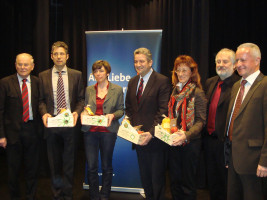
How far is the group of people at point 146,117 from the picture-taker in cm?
288

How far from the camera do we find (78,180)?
4.66m

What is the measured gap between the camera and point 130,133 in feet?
9.59

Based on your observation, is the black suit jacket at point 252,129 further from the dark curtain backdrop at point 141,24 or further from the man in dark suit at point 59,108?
the dark curtain backdrop at point 141,24

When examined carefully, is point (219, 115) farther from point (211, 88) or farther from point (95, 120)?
point (95, 120)

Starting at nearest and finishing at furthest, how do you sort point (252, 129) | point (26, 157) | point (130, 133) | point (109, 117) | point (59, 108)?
point (252, 129) < point (130, 133) < point (109, 117) < point (59, 108) < point (26, 157)

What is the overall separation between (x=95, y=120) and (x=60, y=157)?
29.3 inches

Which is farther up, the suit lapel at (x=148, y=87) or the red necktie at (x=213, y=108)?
the suit lapel at (x=148, y=87)

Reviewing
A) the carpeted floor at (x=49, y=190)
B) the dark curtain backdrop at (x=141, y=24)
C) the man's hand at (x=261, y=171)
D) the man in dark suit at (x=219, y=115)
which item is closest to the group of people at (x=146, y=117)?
the man in dark suit at (x=219, y=115)

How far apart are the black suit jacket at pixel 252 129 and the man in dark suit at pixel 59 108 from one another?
183cm

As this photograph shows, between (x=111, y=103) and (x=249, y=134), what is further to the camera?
(x=111, y=103)

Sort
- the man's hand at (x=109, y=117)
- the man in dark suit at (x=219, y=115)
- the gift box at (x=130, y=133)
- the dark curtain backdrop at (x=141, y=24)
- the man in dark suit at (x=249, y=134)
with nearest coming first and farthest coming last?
1. the man in dark suit at (x=249, y=134)
2. the gift box at (x=130, y=133)
3. the man in dark suit at (x=219, y=115)
4. the man's hand at (x=109, y=117)
5. the dark curtain backdrop at (x=141, y=24)

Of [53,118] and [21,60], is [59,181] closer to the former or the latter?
[53,118]

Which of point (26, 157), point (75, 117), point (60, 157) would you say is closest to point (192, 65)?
point (75, 117)

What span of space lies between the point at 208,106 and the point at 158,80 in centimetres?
65
